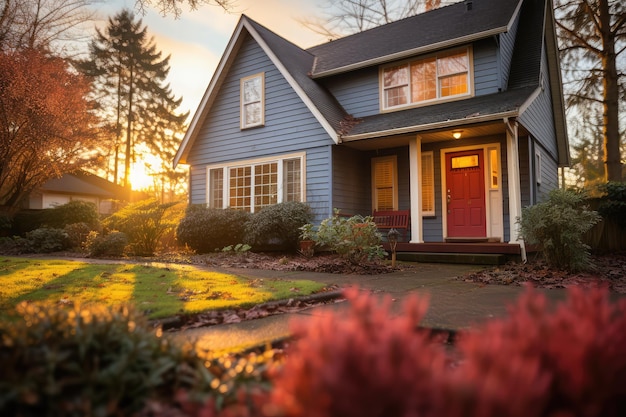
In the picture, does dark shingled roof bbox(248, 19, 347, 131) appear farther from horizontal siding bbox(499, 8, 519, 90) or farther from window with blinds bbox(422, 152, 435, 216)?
horizontal siding bbox(499, 8, 519, 90)

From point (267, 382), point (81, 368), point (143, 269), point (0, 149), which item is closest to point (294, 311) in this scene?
point (267, 382)

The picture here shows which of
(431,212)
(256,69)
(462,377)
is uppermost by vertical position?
(256,69)

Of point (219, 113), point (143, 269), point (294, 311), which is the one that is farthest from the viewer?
point (219, 113)

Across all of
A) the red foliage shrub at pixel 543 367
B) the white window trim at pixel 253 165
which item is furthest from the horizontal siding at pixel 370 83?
the red foliage shrub at pixel 543 367

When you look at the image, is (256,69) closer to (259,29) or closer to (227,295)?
(259,29)

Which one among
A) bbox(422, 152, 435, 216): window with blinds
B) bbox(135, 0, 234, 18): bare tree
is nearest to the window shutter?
bbox(422, 152, 435, 216): window with blinds

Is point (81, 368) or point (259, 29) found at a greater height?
point (259, 29)

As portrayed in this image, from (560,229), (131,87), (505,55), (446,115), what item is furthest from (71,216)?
(131,87)

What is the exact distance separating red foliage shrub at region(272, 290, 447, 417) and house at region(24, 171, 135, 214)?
3022cm

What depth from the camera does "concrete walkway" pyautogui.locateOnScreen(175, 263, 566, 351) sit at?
2.86 m

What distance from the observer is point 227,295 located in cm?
456

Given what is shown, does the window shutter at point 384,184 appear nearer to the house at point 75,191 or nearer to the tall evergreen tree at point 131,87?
the house at point 75,191

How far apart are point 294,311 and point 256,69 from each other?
10844 mm

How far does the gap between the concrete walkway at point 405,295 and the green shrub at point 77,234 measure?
9079mm
